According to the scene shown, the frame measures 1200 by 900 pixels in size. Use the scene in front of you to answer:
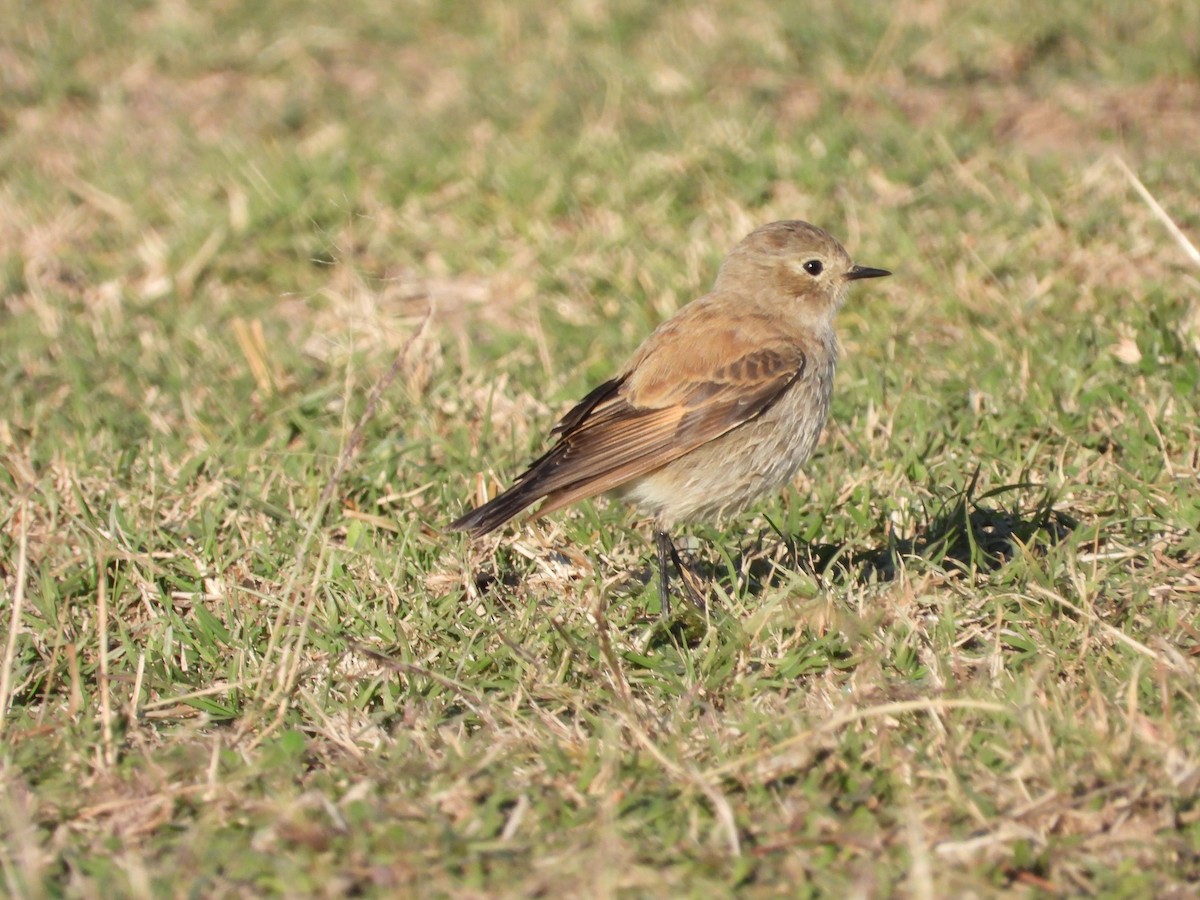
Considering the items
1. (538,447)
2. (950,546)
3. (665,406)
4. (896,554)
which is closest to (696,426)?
(665,406)

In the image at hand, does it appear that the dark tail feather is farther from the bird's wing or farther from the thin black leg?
the thin black leg

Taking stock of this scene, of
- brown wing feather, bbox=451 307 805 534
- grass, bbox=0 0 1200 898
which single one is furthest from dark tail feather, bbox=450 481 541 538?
grass, bbox=0 0 1200 898

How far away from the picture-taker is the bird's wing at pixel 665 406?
560 cm

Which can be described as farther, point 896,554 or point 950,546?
point 950,546

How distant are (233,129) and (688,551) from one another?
511cm

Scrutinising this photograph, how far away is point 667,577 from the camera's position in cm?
559

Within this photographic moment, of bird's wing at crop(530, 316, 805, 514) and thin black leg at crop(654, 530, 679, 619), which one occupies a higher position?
bird's wing at crop(530, 316, 805, 514)

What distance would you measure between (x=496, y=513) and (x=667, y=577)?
2.26 feet

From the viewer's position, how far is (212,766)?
4.38m

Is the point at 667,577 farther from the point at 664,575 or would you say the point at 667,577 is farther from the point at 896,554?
the point at 896,554

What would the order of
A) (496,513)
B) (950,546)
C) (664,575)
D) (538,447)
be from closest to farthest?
(496,513) → (664,575) → (950,546) → (538,447)

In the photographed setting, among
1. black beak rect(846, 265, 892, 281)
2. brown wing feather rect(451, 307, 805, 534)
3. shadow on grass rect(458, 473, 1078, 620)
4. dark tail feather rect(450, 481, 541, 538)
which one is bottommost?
shadow on grass rect(458, 473, 1078, 620)

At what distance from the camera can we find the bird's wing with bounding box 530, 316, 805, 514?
5602 millimetres

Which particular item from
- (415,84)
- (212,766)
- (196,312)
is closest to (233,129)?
(415,84)
